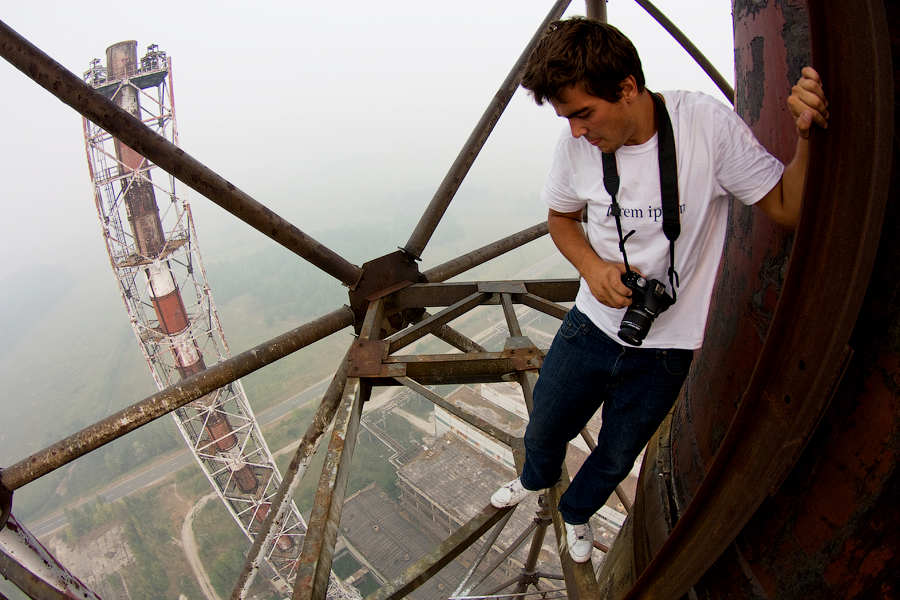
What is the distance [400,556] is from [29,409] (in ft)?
146

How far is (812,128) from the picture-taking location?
1.19 m

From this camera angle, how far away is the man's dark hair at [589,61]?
1.54m

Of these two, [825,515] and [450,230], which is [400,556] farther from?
[450,230]

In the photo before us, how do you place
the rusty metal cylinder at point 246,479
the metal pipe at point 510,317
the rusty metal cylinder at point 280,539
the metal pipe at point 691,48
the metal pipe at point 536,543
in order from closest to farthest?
the metal pipe at point 510,317 < the metal pipe at point 536,543 < the metal pipe at point 691,48 < the rusty metal cylinder at point 246,479 < the rusty metal cylinder at point 280,539

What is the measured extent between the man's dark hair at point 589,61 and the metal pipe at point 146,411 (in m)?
2.79

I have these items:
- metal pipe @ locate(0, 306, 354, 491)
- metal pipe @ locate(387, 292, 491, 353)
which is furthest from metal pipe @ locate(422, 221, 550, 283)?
metal pipe @ locate(0, 306, 354, 491)

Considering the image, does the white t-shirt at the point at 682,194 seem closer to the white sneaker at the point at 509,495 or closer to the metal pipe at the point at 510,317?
the white sneaker at the point at 509,495

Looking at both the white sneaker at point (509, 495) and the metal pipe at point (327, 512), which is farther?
the white sneaker at point (509, 495)

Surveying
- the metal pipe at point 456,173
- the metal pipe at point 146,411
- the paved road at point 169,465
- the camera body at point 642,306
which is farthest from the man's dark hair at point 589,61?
the paved road at point 169,465

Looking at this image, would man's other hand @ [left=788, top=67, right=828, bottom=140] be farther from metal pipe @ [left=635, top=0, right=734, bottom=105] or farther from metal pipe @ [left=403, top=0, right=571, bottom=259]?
metal pipe @ [left=635, top=0, right=734, bottom=105]

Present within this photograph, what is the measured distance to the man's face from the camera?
1.60 metres

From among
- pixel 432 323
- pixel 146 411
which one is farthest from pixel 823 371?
pixel 146 411

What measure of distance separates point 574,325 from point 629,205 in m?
0.58

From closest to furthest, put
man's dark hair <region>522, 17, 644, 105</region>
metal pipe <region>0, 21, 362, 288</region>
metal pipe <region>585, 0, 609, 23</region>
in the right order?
man's dark hair <region>522, 17, 644, 105</region> → metal pipe <region>0, 21, 362, 288</region> → metal pipe <region>585, 0, 609, 23</region>
